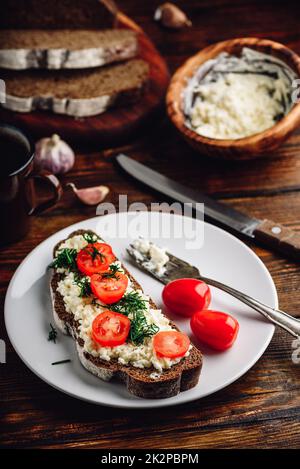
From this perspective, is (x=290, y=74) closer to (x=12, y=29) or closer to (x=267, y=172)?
(x=267, y=172)

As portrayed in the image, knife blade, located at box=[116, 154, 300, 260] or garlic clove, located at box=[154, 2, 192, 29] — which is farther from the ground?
garlic clove, located at box=[154, 2, 192, 29]

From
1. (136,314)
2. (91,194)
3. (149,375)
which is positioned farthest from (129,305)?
(91,194)

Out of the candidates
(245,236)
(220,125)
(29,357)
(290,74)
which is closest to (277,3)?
(290,74)

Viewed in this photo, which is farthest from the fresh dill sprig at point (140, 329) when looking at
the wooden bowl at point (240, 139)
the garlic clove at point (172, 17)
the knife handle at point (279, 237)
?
the garlic clove at point (172, 17)

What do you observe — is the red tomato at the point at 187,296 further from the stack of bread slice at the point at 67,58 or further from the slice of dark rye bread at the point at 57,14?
the slice of dark rye bread at the point at 57,14

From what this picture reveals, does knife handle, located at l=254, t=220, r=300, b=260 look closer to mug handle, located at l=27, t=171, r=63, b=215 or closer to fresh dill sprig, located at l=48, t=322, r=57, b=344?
mug handle, located at l=27, t=171, r=63, b=215

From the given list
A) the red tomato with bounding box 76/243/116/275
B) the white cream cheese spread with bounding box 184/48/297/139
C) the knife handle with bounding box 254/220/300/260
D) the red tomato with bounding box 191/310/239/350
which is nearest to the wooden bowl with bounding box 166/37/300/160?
the white cream cheese spread with bounding box 184/48/297/139

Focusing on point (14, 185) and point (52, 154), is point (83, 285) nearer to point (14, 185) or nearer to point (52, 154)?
point (14, 185)
